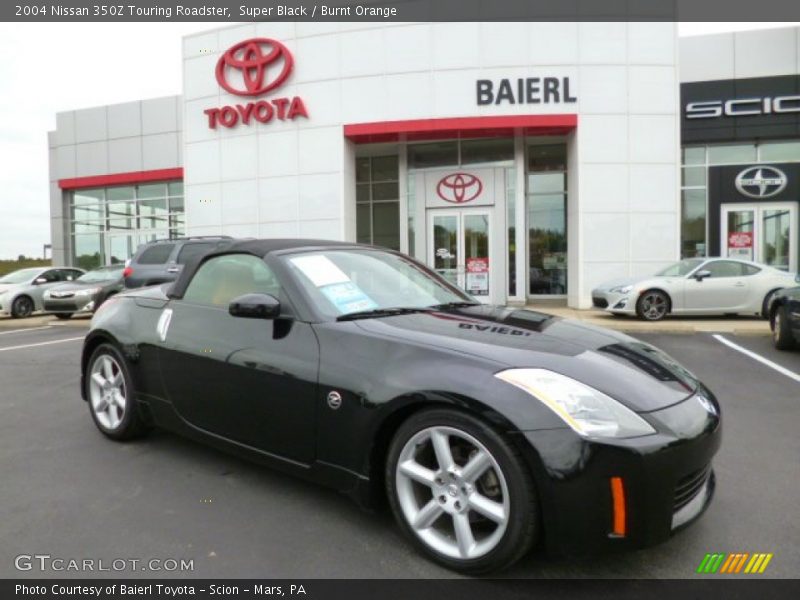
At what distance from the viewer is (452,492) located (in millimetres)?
2342

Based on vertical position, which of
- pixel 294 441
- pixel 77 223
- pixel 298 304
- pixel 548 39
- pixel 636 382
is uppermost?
pixel 548 39

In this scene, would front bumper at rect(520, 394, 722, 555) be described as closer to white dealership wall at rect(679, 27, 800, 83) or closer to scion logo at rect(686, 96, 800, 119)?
scion logo at rect(686, 96, 800, 119)

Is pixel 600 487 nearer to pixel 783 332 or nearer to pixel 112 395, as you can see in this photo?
pixel 112 395

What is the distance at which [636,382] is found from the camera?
7.88ft

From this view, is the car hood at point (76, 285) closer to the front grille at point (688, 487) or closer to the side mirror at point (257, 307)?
the side mirror at point (257, 307)

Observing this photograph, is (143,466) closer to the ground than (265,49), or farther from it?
closer to the ground

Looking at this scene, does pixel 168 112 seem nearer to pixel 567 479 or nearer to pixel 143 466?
pixel 143 466

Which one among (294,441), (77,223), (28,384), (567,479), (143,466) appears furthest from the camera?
(77,223)

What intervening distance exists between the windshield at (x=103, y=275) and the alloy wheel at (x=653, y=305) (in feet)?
42.3

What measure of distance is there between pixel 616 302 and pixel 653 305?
0.70 meters

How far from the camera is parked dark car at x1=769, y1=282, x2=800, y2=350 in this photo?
728 cm

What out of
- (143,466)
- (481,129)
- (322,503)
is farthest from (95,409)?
(481,129)

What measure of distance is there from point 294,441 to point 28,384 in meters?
4.96

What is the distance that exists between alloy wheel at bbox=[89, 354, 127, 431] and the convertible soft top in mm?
791
